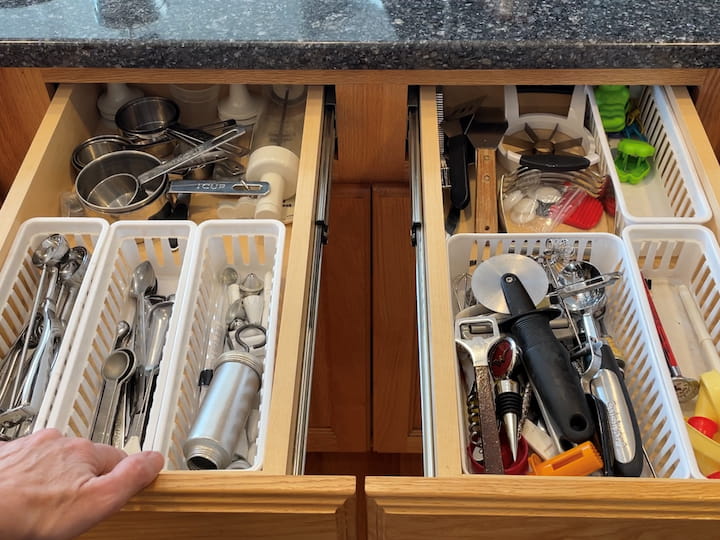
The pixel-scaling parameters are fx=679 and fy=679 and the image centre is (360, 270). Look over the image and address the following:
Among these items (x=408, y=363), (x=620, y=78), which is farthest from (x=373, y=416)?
(x=620, y=78)

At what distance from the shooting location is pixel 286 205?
3.07 ft

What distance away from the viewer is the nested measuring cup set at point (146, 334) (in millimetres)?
669

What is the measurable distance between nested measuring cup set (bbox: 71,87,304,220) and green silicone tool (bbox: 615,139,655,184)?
18.3 inches

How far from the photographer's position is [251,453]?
688 mm

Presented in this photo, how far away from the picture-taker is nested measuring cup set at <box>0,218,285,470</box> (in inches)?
26.4

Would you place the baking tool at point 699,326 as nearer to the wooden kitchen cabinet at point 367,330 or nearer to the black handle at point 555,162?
the black handle at point 555,162

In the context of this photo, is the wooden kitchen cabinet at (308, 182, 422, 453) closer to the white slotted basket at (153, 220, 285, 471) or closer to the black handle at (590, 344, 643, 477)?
the white slotted basket at (153, 220, 285, 471)

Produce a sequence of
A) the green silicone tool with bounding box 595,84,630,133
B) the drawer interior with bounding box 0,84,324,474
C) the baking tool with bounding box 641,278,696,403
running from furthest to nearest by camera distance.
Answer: the green silicone tool with bounding box 595,84,630,133 < the baking tool with bounding box 641,278,696,403 < the drawer interior with bounding box 0,84,324,474

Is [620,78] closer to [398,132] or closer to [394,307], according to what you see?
[398,132]

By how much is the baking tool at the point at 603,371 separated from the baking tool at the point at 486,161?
0.13 m

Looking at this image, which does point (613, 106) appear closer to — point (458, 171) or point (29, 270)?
point (458, 171)

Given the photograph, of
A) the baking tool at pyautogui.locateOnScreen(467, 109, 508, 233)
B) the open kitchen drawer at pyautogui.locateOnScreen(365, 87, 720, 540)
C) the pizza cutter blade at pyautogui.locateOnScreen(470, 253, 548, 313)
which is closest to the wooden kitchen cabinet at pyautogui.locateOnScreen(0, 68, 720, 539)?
the open kitchen drawer at pyautogui.locateOnScreen(365, 87, 720, 540)

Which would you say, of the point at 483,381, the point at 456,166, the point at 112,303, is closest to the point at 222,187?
the point at 112,303

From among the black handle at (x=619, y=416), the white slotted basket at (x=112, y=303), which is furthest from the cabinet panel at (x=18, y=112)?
the black handle at (x=619, y=416)
